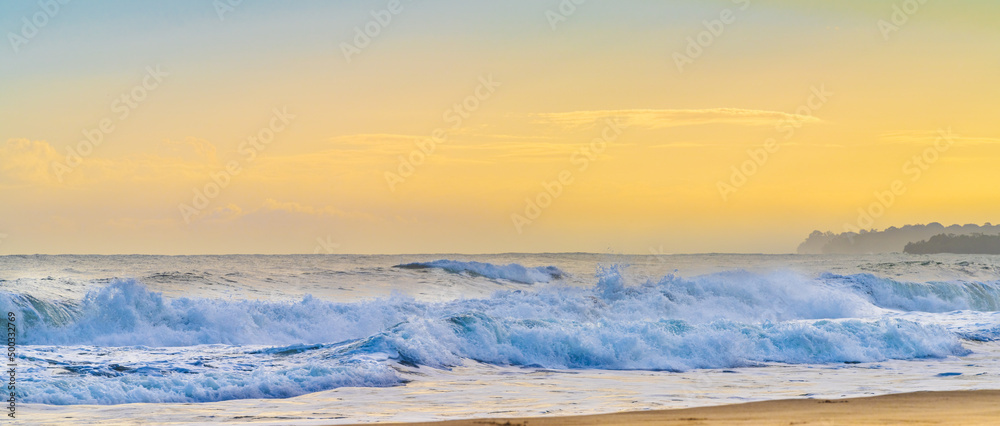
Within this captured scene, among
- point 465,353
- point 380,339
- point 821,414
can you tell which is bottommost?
point 821,414

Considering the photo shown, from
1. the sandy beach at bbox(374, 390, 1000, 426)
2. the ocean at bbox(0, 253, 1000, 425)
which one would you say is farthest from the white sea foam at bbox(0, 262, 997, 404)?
the sandy beach at bbox(374, 390, 1000, 426)

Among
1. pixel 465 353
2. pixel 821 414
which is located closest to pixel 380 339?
pixel 465 353

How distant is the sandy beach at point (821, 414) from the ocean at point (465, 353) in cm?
54

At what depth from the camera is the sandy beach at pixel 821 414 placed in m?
8.24

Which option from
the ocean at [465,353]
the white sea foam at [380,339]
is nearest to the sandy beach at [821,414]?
the ocean at [465,353]

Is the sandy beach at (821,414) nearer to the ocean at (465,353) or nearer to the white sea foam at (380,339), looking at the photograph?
the ocean at (465,353)

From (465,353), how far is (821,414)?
6.59 m

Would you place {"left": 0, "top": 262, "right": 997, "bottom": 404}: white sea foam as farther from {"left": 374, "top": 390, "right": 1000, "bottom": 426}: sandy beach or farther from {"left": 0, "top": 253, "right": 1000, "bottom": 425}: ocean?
{"left": 374, "top": 390, "right": 1000, "bottom": 426}: sandy beach

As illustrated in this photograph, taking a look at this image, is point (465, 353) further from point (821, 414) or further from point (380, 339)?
point (821, 414)

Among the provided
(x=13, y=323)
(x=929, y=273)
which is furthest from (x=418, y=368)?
(x=929, y=273)

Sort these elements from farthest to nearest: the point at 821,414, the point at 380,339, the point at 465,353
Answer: the point at 465,353 → the point at 380,339 → the point at 821,414

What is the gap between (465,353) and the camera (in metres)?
13.9

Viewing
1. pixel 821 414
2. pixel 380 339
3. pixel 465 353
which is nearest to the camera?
pixel 821 414

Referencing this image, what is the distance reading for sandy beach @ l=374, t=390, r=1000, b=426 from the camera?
8242mm
